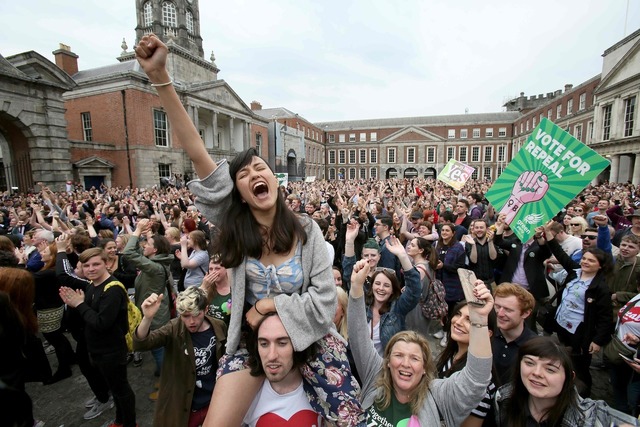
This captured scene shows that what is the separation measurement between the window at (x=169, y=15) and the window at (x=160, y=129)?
36.7ft

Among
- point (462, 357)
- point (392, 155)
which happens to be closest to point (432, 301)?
point (462, 357)

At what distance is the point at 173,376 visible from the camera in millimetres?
2604

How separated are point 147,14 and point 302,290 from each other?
36301 mm

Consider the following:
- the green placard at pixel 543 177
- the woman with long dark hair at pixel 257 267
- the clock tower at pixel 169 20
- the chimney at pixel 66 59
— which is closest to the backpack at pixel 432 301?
the green placard at pixel 543 177

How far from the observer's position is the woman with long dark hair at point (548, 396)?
179 centimetres

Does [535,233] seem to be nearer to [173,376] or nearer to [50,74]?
[173,376]

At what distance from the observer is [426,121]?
61.6 m

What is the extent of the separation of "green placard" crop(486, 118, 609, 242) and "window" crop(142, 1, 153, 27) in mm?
34544

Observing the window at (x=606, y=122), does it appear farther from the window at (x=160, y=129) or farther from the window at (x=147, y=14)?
the window at (x=147, y=14)

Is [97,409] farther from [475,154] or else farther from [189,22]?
[475,154]

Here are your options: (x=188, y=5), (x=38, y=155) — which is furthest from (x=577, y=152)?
(x=188, y=5)

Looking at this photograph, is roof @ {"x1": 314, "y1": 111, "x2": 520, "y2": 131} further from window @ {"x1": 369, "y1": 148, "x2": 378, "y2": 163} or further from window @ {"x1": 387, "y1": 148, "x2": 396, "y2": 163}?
window @ {"x1": 387, "y1": 148, "x2": 396, "y2": 163}

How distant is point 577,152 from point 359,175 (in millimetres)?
59698

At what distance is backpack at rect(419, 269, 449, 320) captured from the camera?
3.80m
